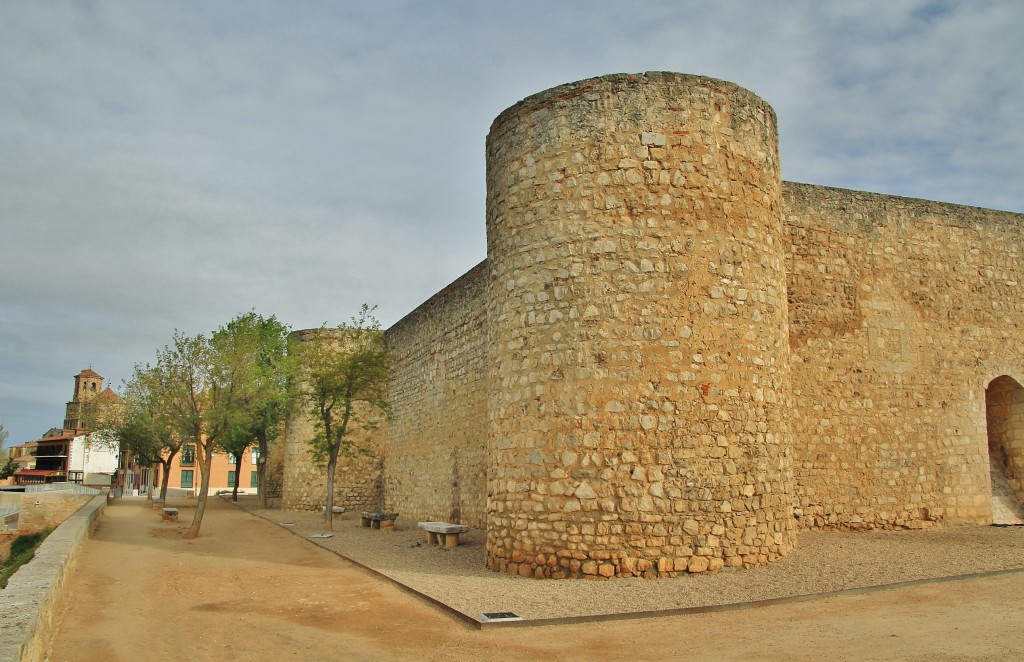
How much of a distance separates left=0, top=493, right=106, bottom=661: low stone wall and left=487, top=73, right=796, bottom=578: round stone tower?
4.84m

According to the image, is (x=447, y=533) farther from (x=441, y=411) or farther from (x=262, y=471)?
(x=262, y=471)

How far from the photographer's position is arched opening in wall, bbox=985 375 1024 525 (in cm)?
1379

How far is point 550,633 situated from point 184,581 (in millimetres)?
5892

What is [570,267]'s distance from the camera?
9.38 metres

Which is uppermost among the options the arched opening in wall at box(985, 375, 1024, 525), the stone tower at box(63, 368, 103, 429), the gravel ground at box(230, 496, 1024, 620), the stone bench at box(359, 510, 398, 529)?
the stone tower at box(63, 368, 103, 429)

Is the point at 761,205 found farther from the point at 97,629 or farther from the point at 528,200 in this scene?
the point at 97,629

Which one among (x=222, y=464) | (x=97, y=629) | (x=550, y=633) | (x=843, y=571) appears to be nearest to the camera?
(x=550, y=633)

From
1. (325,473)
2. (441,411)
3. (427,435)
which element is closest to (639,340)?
(441,411)

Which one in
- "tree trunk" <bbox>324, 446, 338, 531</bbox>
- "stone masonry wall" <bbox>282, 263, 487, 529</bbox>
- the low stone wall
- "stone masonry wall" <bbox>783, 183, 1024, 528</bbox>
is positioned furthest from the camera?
"tree trunk" <bbox>324, 446, 338, 531</bbox>

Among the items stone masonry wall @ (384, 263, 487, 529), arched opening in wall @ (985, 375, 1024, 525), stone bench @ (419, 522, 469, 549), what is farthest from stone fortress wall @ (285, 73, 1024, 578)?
stone masonry wall @ (384, 263, 487, 529)

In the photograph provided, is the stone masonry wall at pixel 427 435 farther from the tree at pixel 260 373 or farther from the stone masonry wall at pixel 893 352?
the stone masonry wall at pixel 893 352

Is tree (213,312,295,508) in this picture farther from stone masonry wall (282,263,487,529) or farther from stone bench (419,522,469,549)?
stone bench (419,522,469,549)

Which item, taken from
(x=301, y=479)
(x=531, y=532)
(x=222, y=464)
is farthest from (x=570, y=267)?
(x=222, y=464)

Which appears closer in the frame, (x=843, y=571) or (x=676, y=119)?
(x=843, y=571)
